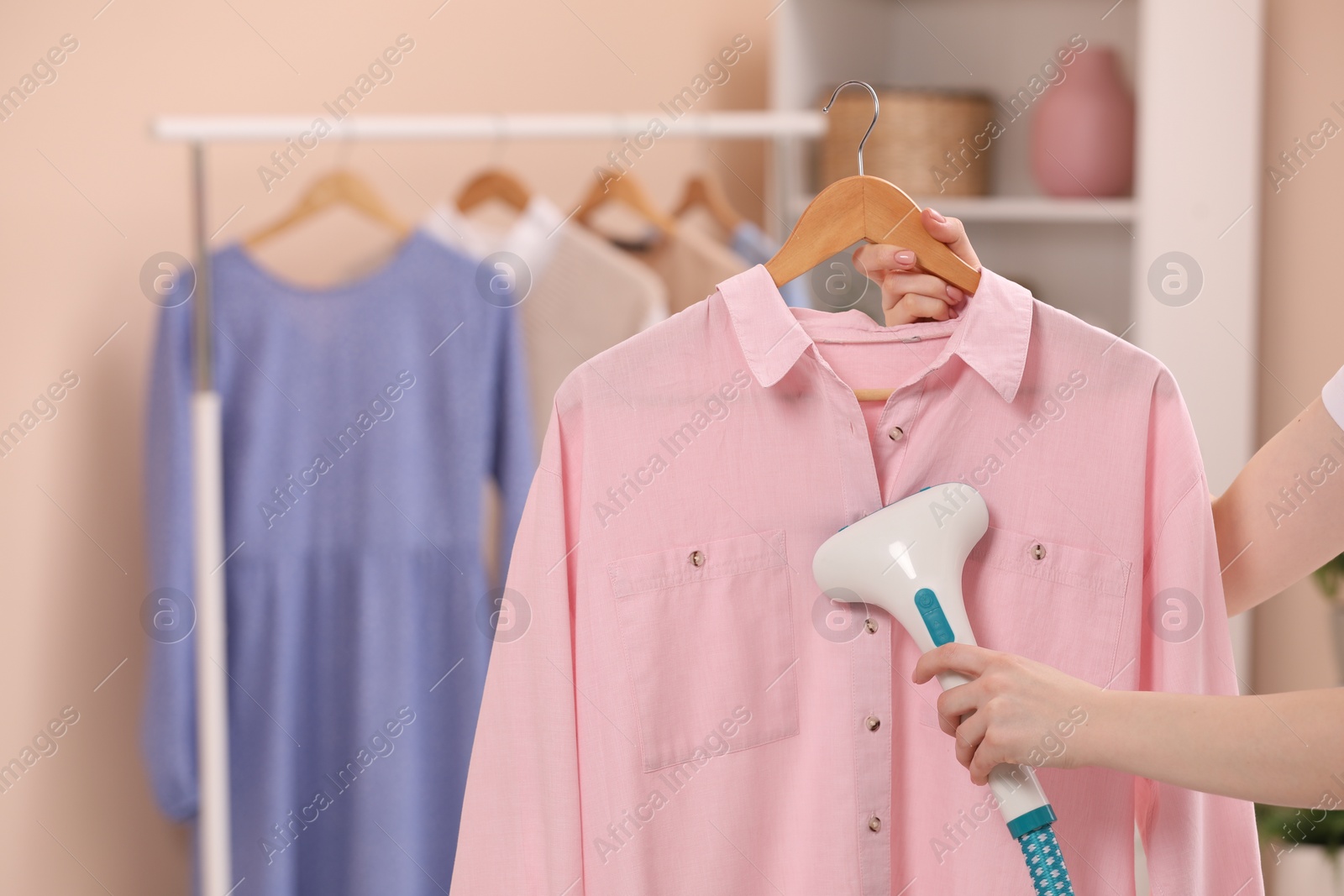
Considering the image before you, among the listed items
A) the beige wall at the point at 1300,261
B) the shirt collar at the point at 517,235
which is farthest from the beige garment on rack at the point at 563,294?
the beige wall at the point at 1300,261

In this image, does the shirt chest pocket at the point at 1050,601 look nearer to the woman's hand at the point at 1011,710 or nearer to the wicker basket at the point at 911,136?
the woman's hand at the point at 1011,710

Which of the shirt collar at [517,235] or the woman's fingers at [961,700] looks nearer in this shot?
the woman's fingers at [961,700]

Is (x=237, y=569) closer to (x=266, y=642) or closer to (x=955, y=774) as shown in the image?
(x=266, y=642)

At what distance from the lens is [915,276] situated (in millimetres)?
866

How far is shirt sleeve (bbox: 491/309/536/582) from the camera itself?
138cm

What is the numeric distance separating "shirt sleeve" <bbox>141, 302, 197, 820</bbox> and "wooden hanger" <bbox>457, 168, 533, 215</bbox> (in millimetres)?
420

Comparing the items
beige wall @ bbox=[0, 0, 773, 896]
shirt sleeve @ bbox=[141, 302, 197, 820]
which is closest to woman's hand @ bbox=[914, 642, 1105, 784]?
shirt sleeve @ bbox=[141, 302, 197, 820]

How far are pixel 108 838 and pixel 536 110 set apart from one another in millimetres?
1321

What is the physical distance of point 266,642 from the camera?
4.42ft

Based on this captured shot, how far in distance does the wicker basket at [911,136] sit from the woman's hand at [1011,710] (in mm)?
1255

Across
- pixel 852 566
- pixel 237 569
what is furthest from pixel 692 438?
pixel 237 569

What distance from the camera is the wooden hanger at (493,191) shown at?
1.53m

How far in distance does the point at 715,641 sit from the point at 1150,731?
324mm

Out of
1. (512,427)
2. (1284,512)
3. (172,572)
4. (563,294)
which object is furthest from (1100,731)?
(172,572)
